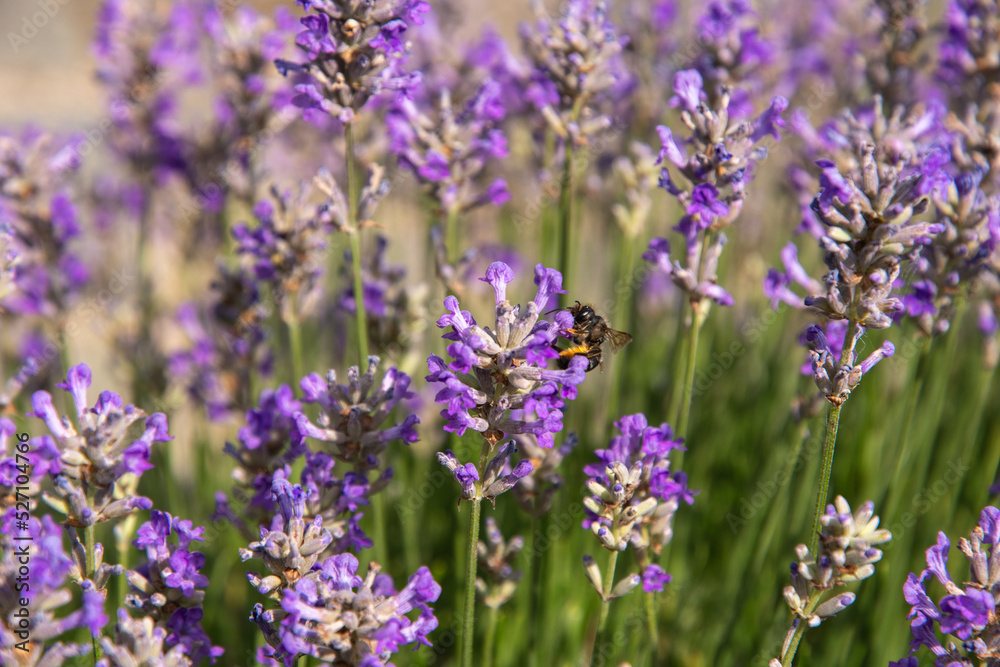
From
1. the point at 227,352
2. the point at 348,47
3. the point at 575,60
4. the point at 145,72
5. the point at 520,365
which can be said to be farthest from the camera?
the point at 145,72

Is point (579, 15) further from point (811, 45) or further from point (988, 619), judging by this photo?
point (811, 45)

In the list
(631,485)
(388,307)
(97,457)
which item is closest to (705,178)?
(631,485)

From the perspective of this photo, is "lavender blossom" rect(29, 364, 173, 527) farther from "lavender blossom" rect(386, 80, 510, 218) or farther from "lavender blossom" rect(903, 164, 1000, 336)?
"lavender blossom" rect(903, 164, 1000, 336)

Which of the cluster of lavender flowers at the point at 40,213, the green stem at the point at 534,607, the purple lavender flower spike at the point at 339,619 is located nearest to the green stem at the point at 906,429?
the green stem at the point at 534,607

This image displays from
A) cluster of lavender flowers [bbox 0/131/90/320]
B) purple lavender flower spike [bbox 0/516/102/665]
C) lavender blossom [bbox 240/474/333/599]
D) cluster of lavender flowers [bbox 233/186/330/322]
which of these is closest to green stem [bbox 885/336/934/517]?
lavender blossom [bbox 240/474/333/599]

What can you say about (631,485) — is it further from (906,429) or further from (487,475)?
(906,429)

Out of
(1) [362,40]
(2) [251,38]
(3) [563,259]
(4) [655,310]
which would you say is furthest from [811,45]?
(1) [362,40]
